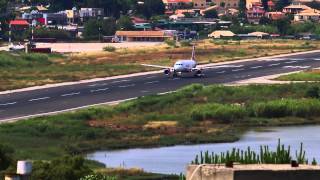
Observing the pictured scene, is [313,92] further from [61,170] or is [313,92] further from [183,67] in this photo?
[61,170]

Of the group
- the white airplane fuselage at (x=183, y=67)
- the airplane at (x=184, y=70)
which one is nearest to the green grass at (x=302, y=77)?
the airplane at (x=184, y=70)

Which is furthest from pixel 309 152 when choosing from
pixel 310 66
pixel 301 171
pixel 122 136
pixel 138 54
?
pixel 138 54

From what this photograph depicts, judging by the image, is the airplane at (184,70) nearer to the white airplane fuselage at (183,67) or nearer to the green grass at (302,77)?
the white airplane fuselage at (183,67)

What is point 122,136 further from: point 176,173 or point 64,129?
point 176,173

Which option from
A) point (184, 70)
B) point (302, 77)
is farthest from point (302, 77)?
point (184, 70)

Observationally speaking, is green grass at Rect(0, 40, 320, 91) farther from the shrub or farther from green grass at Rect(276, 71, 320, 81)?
the shrub

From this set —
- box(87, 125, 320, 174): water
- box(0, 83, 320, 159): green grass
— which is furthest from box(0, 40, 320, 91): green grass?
box(87, 125, 320, 174): water
